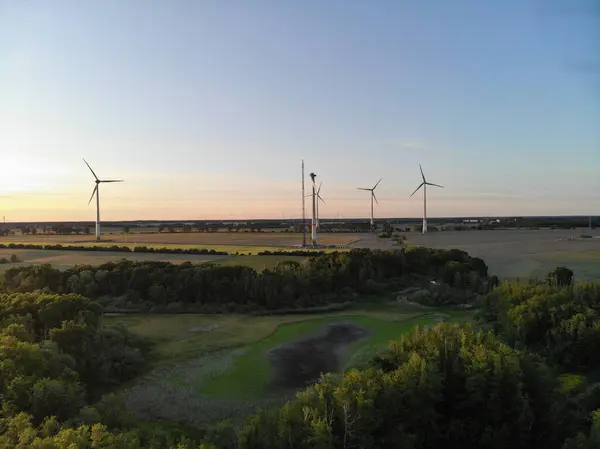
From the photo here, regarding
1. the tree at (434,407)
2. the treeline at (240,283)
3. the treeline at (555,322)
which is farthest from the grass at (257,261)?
the tree at (434,407)

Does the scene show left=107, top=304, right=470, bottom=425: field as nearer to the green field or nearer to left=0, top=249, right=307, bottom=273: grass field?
the green field

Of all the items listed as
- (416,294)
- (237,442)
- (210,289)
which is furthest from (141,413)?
(416,294)

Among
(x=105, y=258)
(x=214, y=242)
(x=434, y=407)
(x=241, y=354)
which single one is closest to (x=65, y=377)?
(x=241, y=354)

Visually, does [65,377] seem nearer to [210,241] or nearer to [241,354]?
[241,354]

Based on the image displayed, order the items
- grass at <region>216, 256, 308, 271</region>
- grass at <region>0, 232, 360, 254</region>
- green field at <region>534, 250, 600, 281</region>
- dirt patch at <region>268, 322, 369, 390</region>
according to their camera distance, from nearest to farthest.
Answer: dirt patch at <region>268, 322, 369, 390</region>
green field at <region>534, 250, 600, 281</region>
grass at <region>216, 256, 308, 271</region>
grass at <region>0, 232, 360, 254</region>

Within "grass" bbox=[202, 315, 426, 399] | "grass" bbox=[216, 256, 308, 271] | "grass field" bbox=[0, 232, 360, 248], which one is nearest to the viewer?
"grass" bbox=[202, 315, 426, 399]

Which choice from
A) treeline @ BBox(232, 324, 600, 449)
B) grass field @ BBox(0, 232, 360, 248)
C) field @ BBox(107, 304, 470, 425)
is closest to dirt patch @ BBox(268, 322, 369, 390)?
field @ BBox(107, 304, 470, 425)

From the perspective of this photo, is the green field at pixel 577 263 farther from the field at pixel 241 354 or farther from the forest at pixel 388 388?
the forest at pixel 388 388
